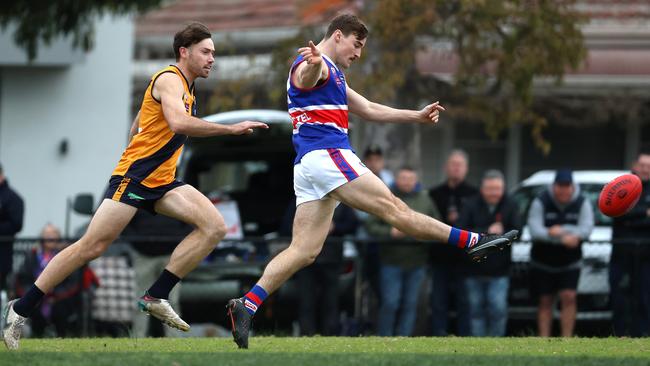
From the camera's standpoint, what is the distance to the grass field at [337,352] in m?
8.33

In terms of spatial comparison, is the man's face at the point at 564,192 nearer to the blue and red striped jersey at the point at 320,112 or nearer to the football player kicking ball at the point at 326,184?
the football player kicking ball at the point at 326,184

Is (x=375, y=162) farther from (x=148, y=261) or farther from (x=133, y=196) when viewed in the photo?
(x=133, y=196)

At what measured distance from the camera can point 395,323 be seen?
1477 centimetres

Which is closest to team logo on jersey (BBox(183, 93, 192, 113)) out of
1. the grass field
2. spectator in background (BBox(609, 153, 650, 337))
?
the grass field

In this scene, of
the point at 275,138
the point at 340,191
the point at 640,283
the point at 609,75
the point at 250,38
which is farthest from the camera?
the point at 250,38

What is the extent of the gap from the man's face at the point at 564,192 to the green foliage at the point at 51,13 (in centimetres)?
472

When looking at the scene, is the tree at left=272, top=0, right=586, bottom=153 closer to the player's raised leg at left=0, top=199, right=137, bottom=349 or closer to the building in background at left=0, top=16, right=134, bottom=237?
the building in background at left=0, top=16, right=134, bottom=237

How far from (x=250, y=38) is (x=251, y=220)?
31.2ft

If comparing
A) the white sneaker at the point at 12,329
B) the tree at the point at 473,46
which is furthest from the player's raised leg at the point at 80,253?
the tree at the point at 473,46

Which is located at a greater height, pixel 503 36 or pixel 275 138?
pixel 503 36

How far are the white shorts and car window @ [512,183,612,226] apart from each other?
6101 mm

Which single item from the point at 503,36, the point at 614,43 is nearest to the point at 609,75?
the point at 614,43

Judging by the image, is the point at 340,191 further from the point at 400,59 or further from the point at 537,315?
the point at 400,59

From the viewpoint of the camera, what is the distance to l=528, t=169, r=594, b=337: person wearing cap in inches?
564
